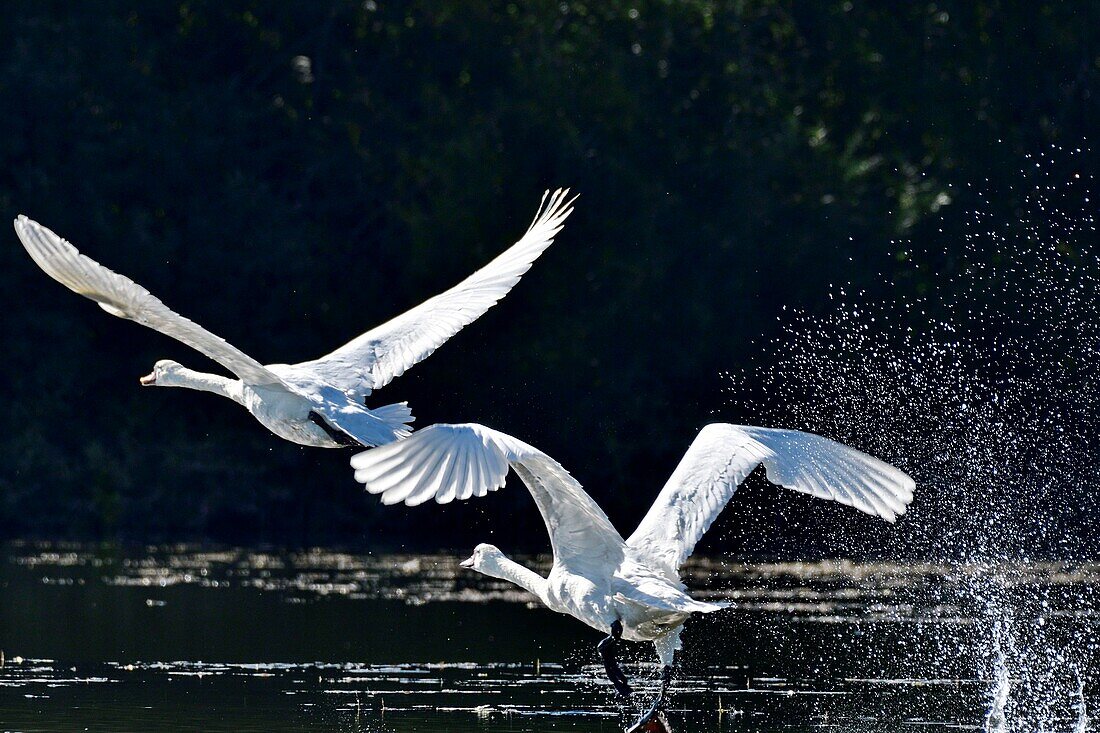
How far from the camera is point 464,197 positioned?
3444cm

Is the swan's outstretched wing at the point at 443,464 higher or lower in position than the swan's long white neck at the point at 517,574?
higher

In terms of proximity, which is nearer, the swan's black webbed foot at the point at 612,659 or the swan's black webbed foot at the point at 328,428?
the swan's black webbed foot at the point at 612,659

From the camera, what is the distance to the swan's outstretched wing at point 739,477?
12.7 m

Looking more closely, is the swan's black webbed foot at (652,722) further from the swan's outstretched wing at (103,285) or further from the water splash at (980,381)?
the water splash at (980,381)

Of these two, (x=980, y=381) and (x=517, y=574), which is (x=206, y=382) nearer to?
(x=517, y=574)

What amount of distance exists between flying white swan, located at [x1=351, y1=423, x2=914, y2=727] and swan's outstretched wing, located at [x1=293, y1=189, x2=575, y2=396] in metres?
2.68

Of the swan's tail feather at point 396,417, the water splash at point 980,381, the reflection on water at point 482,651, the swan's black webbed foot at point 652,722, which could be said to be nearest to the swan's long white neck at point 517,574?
the reflection on water at point 482,651

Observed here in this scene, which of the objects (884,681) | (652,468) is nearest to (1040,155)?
(652,468)

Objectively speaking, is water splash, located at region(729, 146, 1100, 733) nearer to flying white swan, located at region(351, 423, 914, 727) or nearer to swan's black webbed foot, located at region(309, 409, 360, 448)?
flying white swan, located at region(351, 423, 914, 727)

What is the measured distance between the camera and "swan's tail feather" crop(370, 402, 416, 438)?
14.4 metres

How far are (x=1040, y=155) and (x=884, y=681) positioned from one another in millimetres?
22060

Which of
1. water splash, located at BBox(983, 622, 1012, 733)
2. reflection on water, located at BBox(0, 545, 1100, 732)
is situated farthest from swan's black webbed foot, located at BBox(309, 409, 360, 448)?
water splash, located at BBox(983, 622, 1012, 733)

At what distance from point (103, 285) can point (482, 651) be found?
5622mm

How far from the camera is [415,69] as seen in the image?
38.9 metres
